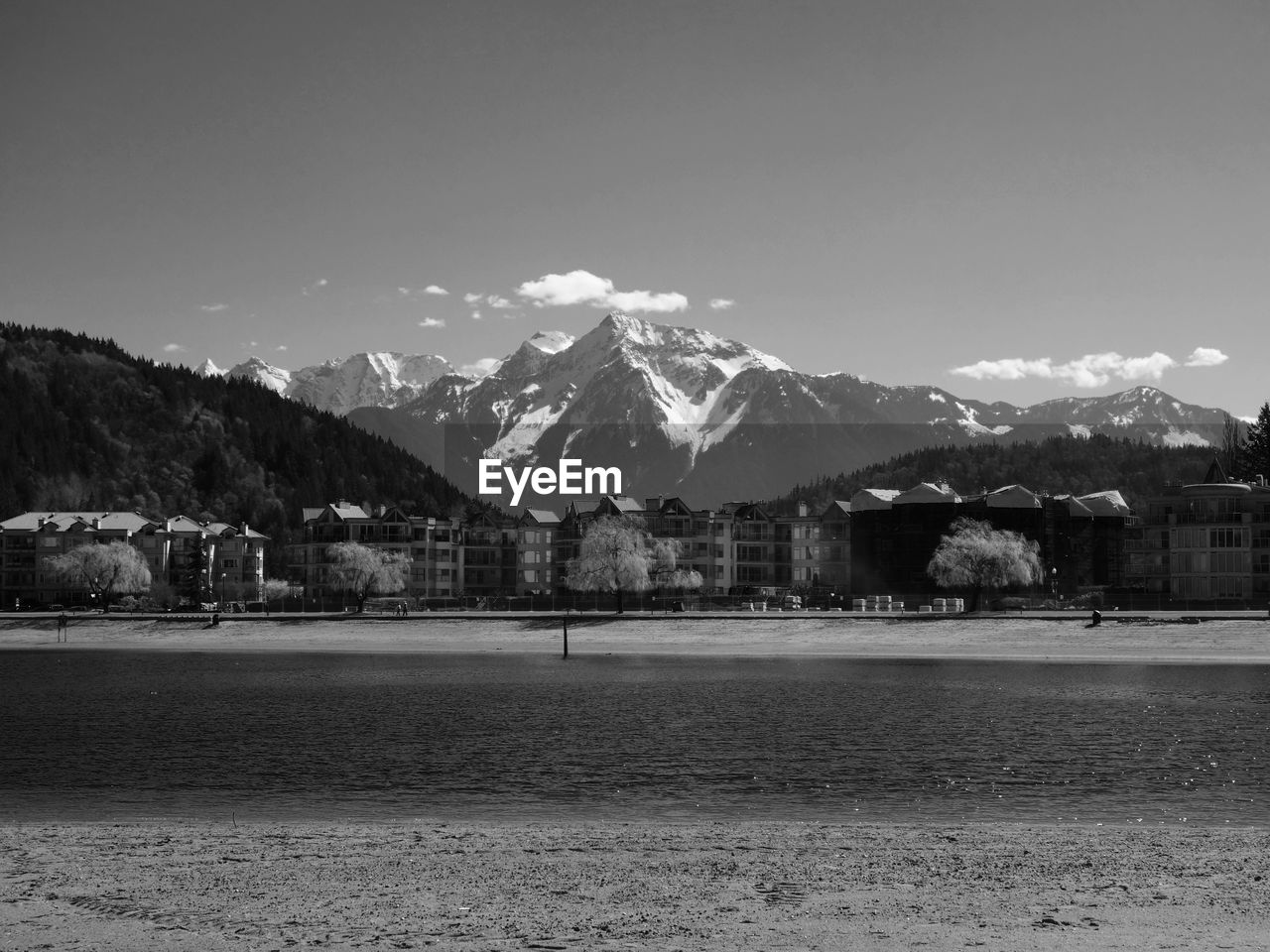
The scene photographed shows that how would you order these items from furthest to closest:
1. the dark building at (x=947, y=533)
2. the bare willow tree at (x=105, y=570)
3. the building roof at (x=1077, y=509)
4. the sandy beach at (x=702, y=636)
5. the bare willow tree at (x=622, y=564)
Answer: the bare willow tree at (x=105, y=570) < the building roof at (x=1077, y=509) < the dark building at (x=947, y=533) < the bare willow tree at (x=622, y=564) < the sandy beach at (x=702, y=636)

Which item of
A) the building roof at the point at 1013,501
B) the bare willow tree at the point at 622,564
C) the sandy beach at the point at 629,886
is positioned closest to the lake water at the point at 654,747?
the sandy beach at the point at 629,886

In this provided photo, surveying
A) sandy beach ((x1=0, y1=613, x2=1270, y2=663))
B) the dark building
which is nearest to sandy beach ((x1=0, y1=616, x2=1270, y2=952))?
sandy beach ((x1=0, y1=613, x2=1270, y2=663))

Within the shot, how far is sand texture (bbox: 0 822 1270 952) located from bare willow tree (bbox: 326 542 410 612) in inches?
5321

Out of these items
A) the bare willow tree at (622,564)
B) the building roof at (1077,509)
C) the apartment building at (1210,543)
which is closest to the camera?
the bare willow tree at (622,564)

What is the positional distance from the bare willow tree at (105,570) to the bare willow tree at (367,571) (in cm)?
2878

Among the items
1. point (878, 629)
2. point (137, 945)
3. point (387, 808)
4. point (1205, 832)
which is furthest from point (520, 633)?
point (137, 945)

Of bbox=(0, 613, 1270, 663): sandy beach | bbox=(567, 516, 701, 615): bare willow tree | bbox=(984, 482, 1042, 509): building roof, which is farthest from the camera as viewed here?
bbox=(984, 482, 1042, 509): building roof

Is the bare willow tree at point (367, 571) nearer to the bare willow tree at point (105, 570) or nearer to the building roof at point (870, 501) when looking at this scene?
the bare willow tree at point (105, 570)

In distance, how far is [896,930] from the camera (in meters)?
20.9

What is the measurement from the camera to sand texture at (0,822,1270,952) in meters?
20.7

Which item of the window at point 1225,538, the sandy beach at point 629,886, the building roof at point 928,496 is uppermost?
the building roof at point 928,496

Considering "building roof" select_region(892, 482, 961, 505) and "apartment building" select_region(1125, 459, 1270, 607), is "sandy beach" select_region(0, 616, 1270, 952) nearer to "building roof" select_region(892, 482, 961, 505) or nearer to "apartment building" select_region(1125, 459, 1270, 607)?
"apartment building" select_region(1125, 459, 1270, 607)

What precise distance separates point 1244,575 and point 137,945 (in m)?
155

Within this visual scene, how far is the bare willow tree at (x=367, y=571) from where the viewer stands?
17000 cm
